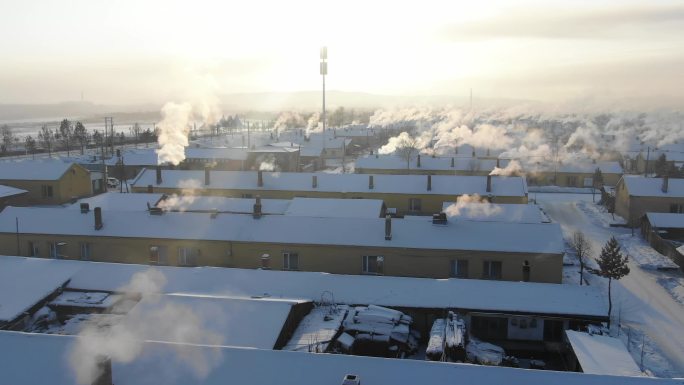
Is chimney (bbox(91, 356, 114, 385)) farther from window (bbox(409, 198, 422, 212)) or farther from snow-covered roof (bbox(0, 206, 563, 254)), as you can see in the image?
window (bbox(409, 198, 422, 212))

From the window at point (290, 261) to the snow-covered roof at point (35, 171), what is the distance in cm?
2645

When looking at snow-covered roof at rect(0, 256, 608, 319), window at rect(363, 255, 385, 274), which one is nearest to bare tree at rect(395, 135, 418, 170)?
window at rect(363, 255, 385, 274)

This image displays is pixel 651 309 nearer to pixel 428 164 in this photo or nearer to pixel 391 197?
pixel 391 197

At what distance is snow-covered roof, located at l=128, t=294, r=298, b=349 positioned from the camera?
15352mm

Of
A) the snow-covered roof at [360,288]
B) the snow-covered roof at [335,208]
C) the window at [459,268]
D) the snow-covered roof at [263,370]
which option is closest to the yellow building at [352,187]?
the snow-covered roof at [335,208]

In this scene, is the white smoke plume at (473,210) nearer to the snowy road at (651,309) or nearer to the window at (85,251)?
the snowy road at (651,309)

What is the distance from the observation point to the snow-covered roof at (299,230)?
929 inches

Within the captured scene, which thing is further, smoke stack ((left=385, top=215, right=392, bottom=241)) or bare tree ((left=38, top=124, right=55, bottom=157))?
bare tree ((left=38, top=124, right=55, bottom=157))

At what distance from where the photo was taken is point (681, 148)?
7250 centimetres

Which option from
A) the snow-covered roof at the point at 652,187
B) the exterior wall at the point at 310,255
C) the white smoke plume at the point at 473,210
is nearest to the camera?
the exterior wall at the point at 310,255

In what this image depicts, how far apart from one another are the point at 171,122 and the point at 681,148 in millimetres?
59624

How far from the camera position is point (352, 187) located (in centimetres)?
3856

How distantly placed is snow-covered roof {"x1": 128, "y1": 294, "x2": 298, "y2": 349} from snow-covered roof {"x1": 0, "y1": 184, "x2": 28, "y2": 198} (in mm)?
28520

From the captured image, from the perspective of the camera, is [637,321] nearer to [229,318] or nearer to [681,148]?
[229,318]
